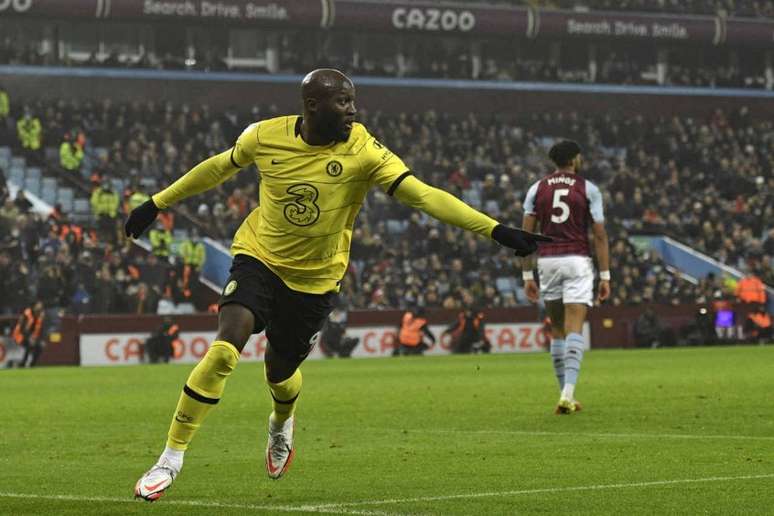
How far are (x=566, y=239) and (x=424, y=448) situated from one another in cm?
385

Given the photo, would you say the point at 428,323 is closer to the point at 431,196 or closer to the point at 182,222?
the point at 182,222

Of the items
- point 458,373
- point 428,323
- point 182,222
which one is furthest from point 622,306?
point 458,373

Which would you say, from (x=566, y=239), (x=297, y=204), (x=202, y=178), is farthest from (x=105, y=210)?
(x=297, y=204)

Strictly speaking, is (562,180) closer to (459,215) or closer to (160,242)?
(459,215)

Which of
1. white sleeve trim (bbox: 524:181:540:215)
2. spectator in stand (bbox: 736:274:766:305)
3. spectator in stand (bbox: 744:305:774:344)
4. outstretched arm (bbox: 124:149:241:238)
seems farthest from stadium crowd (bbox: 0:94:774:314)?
outstretched arm (bbox: 124:149:241:238)

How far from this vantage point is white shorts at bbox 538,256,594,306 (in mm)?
14188

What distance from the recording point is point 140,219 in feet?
28.0

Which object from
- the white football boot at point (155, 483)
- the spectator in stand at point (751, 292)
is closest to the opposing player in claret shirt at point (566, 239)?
the white football boot at point (155, 483)

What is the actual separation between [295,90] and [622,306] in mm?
19785

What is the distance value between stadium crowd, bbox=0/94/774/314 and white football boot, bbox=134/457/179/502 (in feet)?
79.0

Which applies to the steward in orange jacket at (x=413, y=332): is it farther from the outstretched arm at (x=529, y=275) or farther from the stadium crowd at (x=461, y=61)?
the stadium crowd at (x=461, y=61)

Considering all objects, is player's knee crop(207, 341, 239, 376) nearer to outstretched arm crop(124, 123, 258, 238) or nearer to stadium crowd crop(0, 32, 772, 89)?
outstretched arm crop(124, 123, 258, 238)

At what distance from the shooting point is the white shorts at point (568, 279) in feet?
46.5

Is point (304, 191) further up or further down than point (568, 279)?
further up
